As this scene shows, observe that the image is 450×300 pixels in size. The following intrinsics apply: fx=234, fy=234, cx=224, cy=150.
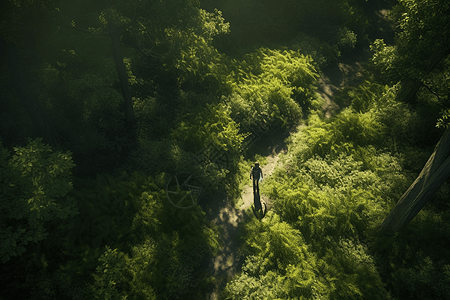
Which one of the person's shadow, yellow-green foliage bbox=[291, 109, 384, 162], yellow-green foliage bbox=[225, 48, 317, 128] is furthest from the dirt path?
yellow-green foliage bbox=[225, 48, 317, 128]

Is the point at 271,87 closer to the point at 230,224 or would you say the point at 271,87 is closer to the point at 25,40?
the point at 230,224

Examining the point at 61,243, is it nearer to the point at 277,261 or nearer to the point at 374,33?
the point at 277,261

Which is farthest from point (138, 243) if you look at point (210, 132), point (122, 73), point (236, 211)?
point (122, 73)

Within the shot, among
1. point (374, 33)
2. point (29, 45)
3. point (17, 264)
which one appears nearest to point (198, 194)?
point (17, 264)

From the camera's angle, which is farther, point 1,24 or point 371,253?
point 371,253

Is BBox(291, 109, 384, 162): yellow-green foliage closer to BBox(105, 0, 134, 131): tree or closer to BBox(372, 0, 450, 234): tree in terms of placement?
BBox(372, 0, 450, 234): tree
